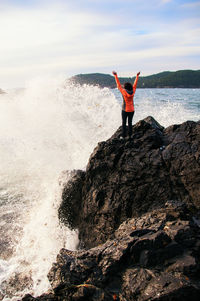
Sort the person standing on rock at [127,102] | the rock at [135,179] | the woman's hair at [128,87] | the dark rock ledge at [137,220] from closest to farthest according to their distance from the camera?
1. the dark rock ledge at [137,220]
2. the rock at [135,179]
3. the person standing on rock at [127,102]
4. the woman's hair at [128,87]

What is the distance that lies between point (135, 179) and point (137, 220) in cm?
158

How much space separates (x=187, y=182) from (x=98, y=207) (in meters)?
2.29

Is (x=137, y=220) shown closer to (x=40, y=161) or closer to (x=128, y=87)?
(x=128, y=87)

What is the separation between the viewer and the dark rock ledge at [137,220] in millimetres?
3584

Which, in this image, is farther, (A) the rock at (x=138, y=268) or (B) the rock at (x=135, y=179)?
(B) the rock at (x=135, y=179)

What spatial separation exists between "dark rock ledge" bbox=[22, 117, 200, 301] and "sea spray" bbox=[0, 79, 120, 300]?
934 millimetres

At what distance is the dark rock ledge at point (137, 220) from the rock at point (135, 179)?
0.02m

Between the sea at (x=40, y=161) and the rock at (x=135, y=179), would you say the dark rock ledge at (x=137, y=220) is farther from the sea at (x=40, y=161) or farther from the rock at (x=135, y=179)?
the sea at (x=40, y=161)

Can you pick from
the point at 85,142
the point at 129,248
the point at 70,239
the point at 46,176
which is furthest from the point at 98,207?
the point at 85,142

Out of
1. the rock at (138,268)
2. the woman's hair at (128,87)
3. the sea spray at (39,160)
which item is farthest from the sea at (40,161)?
the woman's hair at (128,87)

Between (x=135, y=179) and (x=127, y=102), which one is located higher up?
(x=127, y=102)

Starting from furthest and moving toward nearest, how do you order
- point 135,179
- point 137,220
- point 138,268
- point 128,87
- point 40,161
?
point 40,161 → point 128,87 → point 135,179 → point 137,220 → point 138,268

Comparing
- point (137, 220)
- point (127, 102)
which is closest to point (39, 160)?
point (127, 102)

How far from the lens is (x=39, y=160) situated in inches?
576
